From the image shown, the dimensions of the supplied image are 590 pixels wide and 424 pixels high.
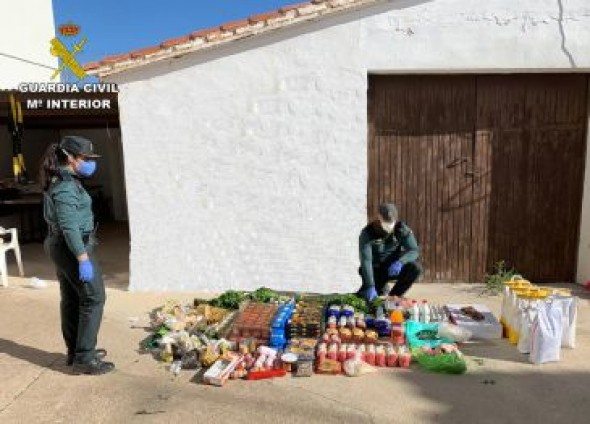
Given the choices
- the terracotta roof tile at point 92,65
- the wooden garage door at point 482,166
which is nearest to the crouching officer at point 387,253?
the wooden garage door at point 482,166

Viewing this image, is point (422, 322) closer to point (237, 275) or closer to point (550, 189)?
point (237, 275)

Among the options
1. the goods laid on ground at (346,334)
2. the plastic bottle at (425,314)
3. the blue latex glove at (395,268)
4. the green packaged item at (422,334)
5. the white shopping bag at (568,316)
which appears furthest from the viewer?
the blue latex glove at (395,268)

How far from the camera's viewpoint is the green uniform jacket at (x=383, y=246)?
17.3 ft

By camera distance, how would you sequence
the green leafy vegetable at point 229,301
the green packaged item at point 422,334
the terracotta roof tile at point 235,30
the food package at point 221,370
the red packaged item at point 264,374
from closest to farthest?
the food package at point 221,370 < the red packaged item at point 264,374 < the green packaged item at point 422,334 < the green leafy vegetable at point 229,301 < the terracotta roof tile at point 235,30

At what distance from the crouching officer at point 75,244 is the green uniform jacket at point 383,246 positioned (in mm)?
2555

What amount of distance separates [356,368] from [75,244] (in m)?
2.42

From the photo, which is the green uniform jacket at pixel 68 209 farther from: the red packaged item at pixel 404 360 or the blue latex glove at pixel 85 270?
the red packaged item at pixel 404 360

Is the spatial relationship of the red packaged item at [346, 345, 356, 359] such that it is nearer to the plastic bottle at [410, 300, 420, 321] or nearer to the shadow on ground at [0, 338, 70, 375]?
the plastic bottle at [410, 300, 420, 321]

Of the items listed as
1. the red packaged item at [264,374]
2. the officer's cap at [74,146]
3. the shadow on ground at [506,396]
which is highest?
the officer's cap at [74,146]

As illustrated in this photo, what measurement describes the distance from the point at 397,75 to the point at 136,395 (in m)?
4.58

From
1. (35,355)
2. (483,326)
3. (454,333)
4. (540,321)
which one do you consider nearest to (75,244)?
(35,355)

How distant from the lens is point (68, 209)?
3.91m

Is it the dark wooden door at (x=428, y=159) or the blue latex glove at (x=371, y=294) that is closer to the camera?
the blue latex glove at (x=371, y=294)

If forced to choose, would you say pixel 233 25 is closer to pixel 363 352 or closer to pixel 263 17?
pixel 263 17
